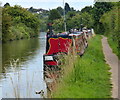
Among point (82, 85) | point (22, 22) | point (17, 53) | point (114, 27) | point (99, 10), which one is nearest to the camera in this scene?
point (82, 85)

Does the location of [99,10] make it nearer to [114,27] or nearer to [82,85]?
[114,27]

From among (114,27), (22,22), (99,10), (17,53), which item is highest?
(99,10)

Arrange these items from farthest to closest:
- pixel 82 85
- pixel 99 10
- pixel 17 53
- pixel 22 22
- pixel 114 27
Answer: pixel 22 22 → pixel 99 10 → pixel 17 53 → pixel 114 27 → pixel 82 85

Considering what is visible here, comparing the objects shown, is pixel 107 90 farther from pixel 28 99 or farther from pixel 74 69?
pixel 28 99

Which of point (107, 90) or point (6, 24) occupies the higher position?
point (6, 24)

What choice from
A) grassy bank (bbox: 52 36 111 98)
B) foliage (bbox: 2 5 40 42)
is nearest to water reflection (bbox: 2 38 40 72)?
grassy bank (bbox: 52 36 111 98)

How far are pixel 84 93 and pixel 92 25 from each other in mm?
59972

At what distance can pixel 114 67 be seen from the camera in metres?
14.5

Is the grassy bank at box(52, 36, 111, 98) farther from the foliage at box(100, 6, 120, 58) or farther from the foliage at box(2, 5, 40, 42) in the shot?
the foliage at box(2, 5, 40, 42)

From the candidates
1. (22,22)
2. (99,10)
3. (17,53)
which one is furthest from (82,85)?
(22,22)

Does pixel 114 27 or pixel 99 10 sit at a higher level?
pixel 99 10

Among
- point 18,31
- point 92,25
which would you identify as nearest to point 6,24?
point 18,31

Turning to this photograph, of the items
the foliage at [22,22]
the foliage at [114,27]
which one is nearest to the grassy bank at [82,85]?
the foliage at [114,27]

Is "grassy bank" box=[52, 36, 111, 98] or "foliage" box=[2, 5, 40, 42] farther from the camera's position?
"foliage" box=[2, 5, 40, 42]
